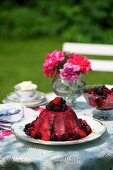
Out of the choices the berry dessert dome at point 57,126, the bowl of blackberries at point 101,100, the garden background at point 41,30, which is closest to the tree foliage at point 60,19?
the garden background at point 41,30

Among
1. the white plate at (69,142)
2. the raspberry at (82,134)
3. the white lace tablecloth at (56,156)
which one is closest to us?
the white lace tablecloth at (56,156)

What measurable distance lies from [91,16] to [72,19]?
20.0 inches

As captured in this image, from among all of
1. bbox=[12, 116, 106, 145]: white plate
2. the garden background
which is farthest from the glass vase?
the garden background

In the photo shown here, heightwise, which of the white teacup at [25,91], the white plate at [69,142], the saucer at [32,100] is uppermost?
the white plate at [69,142]

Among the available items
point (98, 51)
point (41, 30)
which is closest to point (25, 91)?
point (98, 51)

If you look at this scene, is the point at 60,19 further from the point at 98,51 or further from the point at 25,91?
the point at 25,91

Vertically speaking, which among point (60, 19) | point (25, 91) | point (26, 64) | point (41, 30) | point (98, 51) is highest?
point (25, 91)

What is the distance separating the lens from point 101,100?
3348 mm

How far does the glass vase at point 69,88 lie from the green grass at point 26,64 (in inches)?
162

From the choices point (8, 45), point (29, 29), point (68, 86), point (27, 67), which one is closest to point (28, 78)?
point (27, 67)

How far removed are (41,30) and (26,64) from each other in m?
2.59

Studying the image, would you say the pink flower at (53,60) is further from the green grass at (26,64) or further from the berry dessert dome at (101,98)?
the green grass at (26,64)

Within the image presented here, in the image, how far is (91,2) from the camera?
461 inches

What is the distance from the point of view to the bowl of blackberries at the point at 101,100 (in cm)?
334
